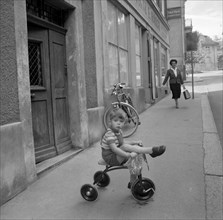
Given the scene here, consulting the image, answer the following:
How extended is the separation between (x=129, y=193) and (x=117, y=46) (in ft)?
17.9

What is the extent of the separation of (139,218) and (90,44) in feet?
13.0

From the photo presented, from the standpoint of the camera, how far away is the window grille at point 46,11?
4.62 meters

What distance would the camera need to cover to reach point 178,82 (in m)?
10.8

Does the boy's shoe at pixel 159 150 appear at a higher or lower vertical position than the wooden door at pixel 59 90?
lower

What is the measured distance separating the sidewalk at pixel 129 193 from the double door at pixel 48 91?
16.1 inches

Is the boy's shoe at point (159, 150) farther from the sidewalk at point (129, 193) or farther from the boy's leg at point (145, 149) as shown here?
the sidewalk at point (129, 193)

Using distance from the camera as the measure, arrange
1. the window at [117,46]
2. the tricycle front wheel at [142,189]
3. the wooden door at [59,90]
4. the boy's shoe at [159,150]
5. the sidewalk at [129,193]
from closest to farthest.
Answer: the boy's shoe at [159,150]
the sidewalk at [129,193]
the tricycle front wheel at [142,189]
the wooden door at [59,90]
the window at [117,46]

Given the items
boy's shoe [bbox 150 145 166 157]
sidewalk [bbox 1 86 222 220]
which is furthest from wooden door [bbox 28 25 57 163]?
boy's shoe [bbox 150 145 166 157]

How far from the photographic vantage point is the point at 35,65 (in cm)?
468

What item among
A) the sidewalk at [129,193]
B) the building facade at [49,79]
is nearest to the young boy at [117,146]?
the sidewalk at [129,193]

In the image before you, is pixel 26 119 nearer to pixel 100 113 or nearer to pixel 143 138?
pixel 100 113

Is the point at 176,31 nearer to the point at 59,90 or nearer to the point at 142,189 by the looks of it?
the point at 59,90

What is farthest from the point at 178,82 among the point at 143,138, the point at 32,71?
the point at 32,71

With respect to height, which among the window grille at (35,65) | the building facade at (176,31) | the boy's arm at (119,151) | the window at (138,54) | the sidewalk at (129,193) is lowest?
the sidewalk at (129,193)
